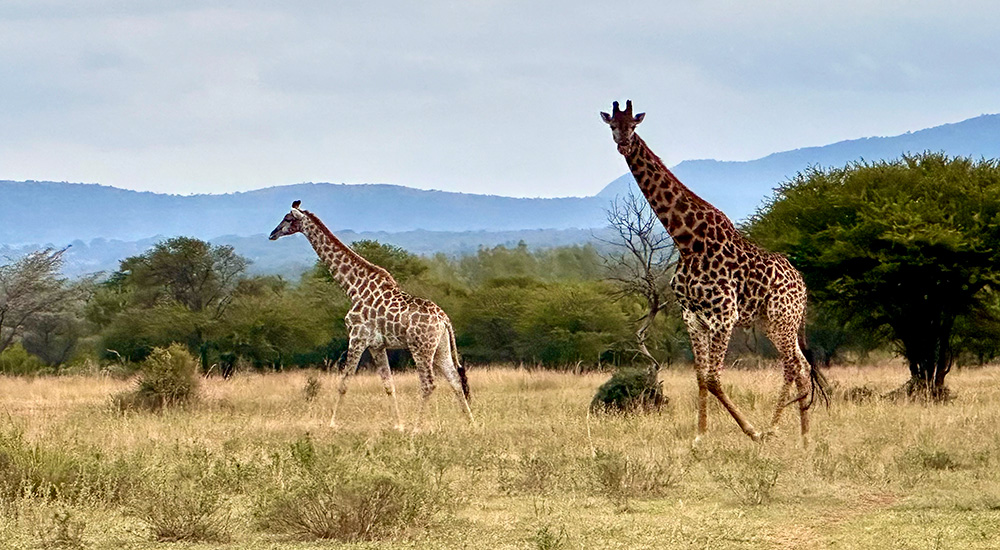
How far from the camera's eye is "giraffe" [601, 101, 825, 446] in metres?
13.2

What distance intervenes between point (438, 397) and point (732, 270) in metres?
7.36

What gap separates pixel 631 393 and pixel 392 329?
10.3 feet

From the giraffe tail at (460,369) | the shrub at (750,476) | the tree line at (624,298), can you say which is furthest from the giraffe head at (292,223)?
the shrub at (750,476)

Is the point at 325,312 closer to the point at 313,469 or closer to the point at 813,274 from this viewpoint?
the point at 813,274

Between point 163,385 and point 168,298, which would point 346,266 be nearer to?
point 163,385

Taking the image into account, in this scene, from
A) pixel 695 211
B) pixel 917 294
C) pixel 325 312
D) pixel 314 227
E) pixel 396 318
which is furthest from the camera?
pixel 325 312

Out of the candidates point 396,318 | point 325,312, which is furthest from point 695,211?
point 325,312


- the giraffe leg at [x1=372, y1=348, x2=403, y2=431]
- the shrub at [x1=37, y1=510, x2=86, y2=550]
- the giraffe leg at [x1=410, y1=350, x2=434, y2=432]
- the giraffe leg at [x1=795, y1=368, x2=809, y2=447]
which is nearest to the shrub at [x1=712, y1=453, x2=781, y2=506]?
the giraffe leg at [x1=795, y1=368, x2=809, y2=447]

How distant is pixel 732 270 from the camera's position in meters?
13.2

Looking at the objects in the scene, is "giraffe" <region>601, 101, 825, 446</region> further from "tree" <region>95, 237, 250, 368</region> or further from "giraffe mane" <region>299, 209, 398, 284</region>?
"tree" <region>95, 237, 250, 368</region>

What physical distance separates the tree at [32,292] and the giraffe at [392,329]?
1856cm

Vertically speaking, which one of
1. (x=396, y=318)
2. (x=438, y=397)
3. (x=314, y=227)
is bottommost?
(x=438, y=397)

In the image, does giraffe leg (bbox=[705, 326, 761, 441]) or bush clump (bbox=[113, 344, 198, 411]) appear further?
bush clump (bbox=[113, 344, 198, 411])

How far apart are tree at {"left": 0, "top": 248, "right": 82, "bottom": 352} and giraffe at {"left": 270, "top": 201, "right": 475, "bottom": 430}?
18.6 m
